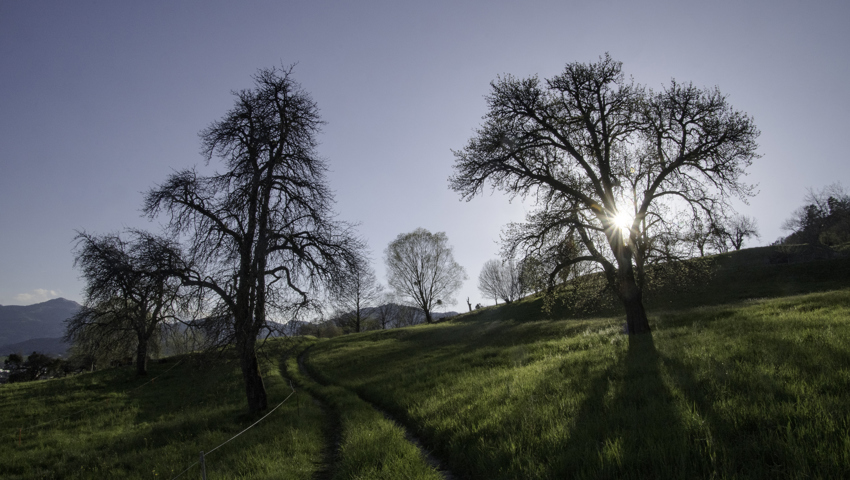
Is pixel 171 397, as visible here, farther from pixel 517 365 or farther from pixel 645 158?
pixel 645 158

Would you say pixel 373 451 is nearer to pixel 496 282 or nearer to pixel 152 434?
pixel 152 434

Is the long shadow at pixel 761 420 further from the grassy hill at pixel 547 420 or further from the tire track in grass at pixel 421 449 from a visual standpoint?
the tire track in grass at pixel 421 449

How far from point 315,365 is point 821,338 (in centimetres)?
2532

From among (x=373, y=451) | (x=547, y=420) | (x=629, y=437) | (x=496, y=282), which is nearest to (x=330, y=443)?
(x=373, y=451)

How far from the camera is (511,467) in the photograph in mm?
5047

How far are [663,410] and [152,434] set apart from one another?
15.1m

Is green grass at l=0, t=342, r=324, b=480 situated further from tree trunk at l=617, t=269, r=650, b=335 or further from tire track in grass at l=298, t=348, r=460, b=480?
tree trunk at l=617, t=269, r=650, b=335

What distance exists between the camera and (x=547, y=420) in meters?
6.39

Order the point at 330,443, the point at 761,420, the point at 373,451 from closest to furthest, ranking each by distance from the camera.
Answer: the point at 761,420
the point at 373,451
the point at 330,443

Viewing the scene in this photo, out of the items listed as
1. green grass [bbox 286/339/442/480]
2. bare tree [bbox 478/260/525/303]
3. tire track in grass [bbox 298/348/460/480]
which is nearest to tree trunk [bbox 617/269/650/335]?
tire track in grass [bbox 298/348/460/480]

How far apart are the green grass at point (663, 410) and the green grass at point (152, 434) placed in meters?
3.21

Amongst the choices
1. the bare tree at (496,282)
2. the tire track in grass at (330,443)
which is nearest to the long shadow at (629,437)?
the tire track in grass at (330,443)

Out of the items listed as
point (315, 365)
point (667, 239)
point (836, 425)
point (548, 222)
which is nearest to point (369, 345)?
point (315, 365)

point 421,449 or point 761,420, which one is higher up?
point 761,420
